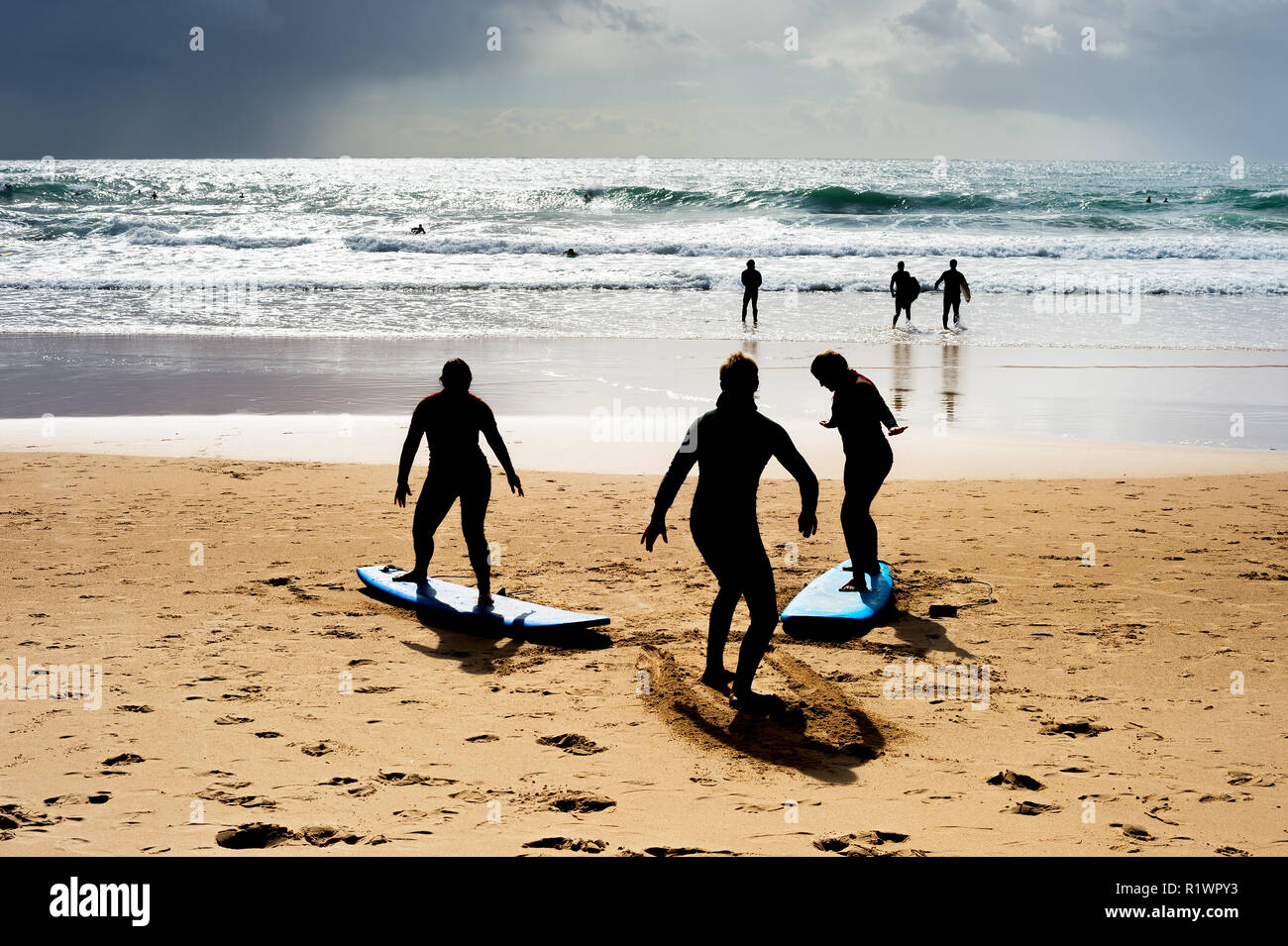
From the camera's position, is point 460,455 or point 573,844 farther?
point 460,455

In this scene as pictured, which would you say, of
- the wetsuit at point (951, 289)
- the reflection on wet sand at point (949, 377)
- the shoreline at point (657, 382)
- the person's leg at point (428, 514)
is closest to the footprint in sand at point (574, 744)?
the person's leg at point (428, 514)

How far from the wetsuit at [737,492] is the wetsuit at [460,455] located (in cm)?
185

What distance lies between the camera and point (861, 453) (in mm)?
7117

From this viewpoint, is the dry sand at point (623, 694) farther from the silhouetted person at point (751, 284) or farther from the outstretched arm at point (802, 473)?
the silhouetted person at point (751, 284)

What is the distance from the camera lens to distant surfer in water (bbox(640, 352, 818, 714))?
206 inches

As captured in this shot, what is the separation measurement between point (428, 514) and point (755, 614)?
2779 millimetres

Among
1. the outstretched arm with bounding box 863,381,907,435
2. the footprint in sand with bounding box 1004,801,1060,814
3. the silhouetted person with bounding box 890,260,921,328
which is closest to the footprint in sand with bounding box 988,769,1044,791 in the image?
the footprint in sand with bounding box 1004,801,1060,814

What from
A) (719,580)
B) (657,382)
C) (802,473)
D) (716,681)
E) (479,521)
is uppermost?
(657,382)

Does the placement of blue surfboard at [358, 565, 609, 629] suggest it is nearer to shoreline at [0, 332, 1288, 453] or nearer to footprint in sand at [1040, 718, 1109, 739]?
footprint in sand at [1040, 718, 1109, 739]

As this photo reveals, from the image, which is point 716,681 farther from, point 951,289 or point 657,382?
point 951,289

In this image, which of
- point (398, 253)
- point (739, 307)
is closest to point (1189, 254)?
point (739, 307)

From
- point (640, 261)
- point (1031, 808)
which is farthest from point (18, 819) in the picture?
point (640, 261)

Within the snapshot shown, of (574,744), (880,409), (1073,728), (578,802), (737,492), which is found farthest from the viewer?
(880,409)
